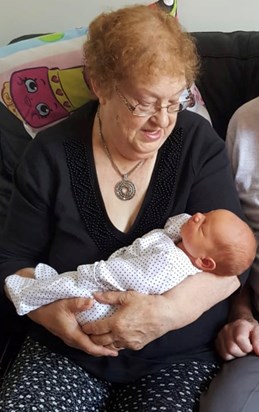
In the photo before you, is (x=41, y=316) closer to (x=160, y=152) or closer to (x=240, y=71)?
(x=160, y=152)

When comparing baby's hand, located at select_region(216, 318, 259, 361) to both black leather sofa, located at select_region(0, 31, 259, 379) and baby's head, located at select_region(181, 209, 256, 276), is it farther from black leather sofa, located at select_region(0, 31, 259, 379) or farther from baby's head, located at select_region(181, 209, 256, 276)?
black leather sofa, located at select_region(0, 31, 259, 379)

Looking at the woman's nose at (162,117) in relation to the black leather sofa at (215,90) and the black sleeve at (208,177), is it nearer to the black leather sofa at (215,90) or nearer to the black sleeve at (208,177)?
the black sleeve at (208,177)

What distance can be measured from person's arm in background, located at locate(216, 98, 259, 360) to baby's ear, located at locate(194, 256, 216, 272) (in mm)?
204

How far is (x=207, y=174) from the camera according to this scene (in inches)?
58.0

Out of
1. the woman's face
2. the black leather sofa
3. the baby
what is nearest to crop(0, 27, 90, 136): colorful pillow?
the black leather sofa

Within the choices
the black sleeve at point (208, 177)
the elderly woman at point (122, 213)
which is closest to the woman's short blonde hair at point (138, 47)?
the elderly woman at point (122, 213)

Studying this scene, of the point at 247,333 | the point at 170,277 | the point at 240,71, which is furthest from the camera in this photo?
the point at 240,71

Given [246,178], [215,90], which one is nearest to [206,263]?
[246,178]

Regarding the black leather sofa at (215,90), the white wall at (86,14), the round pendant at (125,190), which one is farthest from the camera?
the white wall at (86,14)

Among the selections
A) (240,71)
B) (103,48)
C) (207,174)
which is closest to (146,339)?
(207,174)

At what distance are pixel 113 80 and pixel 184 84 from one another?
15cm

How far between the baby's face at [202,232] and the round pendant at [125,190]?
192mm

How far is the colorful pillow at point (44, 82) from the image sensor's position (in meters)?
1.70

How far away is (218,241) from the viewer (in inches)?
50.5
